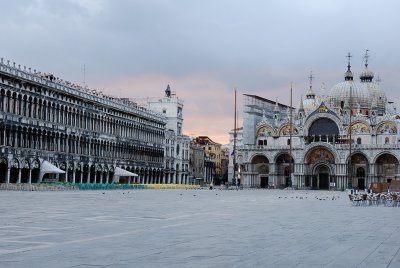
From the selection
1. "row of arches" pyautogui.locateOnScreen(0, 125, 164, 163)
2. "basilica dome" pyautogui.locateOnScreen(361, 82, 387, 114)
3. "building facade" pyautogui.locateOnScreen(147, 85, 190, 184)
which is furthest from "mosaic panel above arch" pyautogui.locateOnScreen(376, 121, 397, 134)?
"row of arches" pyautogui.locateOnScreen(0, 125, 164, 163)

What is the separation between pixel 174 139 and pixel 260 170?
59.2ft

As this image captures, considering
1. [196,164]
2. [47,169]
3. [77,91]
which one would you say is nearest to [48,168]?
[47,169]

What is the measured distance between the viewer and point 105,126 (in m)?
90.2

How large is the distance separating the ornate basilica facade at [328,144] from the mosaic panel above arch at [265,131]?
0.19 metres

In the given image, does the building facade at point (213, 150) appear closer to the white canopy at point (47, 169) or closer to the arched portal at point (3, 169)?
the white canopy at point (47, 169)

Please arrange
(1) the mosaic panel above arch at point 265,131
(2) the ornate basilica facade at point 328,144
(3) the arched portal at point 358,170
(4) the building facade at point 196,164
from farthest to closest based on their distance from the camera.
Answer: (4) the building facade at point 196,164 < (1) the mosaic panel above arch at point 265,131 < (3) the arched portal at point 358,170 < (2) the ornate basilica facade at point 328,144

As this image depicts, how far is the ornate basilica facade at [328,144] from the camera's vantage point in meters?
108

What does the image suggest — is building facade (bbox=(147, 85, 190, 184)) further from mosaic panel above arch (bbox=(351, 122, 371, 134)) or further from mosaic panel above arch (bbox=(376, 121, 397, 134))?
mosaic panel above arch (bbox=(376, 121, 397, 134))

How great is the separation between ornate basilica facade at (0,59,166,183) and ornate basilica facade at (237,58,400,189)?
72.8 feet

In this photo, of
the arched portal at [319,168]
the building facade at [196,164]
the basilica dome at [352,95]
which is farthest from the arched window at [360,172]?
the building facade at [196,164]

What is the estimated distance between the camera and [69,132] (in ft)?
261

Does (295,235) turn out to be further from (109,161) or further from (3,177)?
(109,161)

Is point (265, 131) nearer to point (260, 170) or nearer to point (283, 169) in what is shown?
point (260, 170)

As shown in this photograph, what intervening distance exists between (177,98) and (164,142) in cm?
1226
